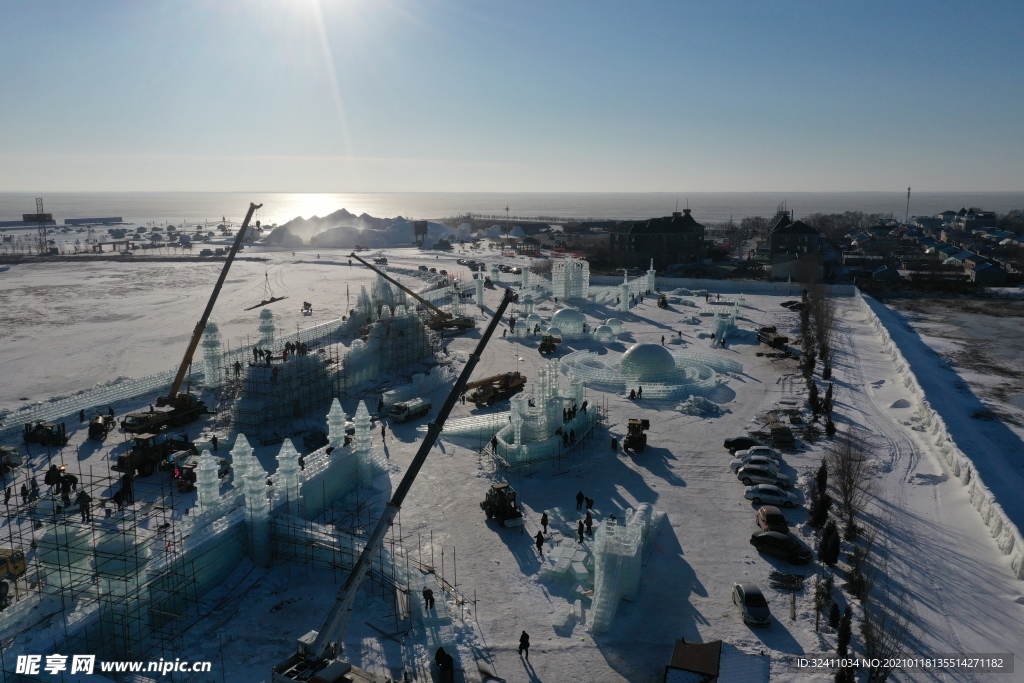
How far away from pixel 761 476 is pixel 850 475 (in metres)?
3.05

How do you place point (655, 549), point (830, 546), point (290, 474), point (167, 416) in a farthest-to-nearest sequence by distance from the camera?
point (167, 416)
point (290, 474)
point (655, 549)
point (830, 546)

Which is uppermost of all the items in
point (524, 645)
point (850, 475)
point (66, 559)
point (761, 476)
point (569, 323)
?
point (66, 559)

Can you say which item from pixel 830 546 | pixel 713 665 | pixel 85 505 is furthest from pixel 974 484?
pixel 85 505

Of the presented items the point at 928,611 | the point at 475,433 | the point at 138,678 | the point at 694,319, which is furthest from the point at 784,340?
the point at 138,678

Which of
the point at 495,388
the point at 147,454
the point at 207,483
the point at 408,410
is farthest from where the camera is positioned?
the point at 495,388

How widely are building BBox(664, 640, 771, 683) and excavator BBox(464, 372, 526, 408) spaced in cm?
2133

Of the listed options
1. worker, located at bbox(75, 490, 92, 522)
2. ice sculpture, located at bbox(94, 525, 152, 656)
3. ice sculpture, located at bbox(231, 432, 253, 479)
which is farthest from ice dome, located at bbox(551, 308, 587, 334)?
ice sculpture, located at bbox(94, 525, 152, 656)

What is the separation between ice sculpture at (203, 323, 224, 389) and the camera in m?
38.0

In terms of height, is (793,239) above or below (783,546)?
above

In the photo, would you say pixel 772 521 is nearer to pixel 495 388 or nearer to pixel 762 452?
pixel 762 452

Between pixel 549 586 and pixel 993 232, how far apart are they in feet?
483

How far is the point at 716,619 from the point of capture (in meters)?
A: 17.4

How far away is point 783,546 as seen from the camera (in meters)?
20.2

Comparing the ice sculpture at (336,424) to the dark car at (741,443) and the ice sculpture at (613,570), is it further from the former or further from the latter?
the dark car at (741,443)
